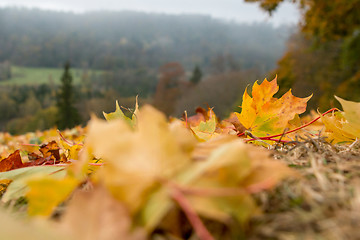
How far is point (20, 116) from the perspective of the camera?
18.3m

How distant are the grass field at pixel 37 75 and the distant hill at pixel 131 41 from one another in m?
0.88

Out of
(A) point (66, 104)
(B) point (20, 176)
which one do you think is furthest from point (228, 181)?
(A) point (66, 104)

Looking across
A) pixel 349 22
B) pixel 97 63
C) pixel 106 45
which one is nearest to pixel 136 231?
pixel 349 22

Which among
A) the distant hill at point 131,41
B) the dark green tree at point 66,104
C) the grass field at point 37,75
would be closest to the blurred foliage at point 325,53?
the dark green tree at point 66,104

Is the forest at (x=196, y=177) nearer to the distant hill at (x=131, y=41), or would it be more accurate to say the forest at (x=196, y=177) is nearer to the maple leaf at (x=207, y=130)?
the maple leaf at (x=207, y=130)

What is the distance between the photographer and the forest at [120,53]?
58.3ft

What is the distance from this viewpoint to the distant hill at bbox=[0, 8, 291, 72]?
1222 inches

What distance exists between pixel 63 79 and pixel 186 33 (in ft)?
96.2

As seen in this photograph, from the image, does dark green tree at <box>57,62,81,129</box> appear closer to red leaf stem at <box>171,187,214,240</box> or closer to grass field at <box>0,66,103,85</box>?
grass field at <box>0,66,103,85</box>

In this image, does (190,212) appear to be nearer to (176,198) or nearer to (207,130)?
(176,198)

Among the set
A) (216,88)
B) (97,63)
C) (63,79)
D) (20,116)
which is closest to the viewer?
(216,88)

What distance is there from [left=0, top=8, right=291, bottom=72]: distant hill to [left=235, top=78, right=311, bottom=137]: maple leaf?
23.4m

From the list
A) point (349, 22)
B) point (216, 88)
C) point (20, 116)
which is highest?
point (349, 22)

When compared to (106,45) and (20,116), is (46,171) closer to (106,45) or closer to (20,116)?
(20,116)
